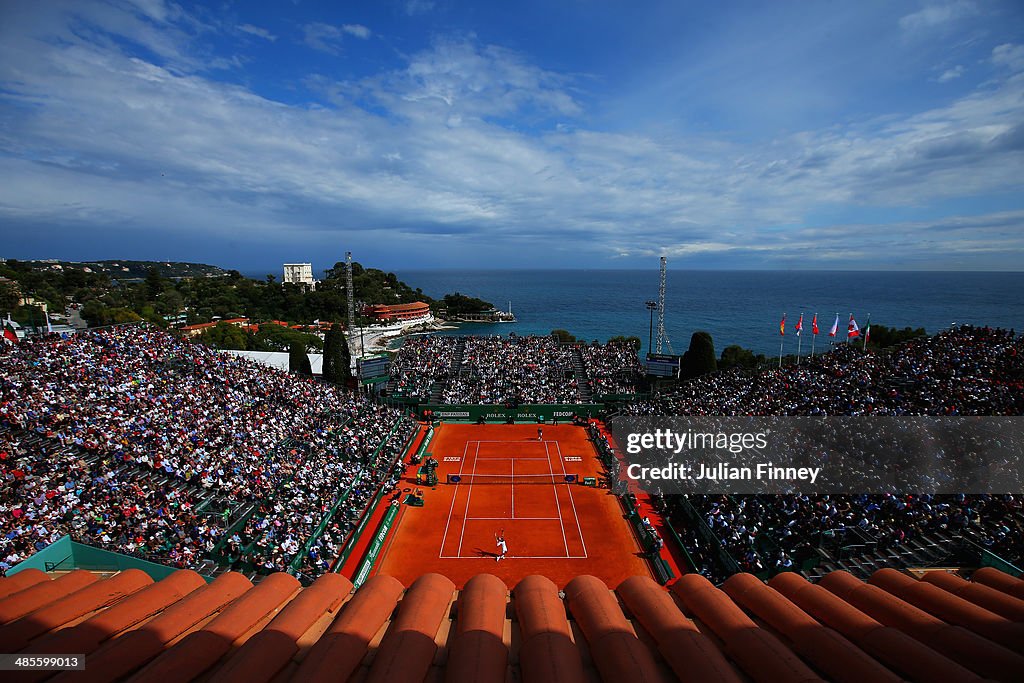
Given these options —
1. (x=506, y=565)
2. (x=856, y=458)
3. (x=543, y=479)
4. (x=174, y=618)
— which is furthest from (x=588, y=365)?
(x=174, y=618)

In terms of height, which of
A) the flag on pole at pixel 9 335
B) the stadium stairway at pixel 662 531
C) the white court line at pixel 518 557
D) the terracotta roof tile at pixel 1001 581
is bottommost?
the white court line at pixel 518 557

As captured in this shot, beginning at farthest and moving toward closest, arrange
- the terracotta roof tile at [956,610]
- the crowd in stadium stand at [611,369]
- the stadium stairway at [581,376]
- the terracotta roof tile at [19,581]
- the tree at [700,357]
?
the tree at [700,357]
the crowd in stadium stand at [611,369]
the stadium stairway at [581,376]
the terracotta roof tile at [19,581]
the terracotta roof tile at [956,610]

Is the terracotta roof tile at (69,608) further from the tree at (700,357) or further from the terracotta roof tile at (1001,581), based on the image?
the tree at (700,357)

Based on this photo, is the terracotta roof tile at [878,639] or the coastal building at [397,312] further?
the coastal building at [397,312]

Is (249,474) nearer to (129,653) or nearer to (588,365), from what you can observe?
(129,653)

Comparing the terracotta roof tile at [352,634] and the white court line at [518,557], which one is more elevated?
the terracotta roof tile at [352,634]

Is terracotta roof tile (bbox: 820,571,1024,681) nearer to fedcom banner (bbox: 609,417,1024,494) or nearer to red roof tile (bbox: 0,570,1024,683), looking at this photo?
red roof tile (bbox: 0,570,1024,683)

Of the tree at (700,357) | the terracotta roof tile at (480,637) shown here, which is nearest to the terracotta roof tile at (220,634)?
the terracotta roof tile at (480,637)
